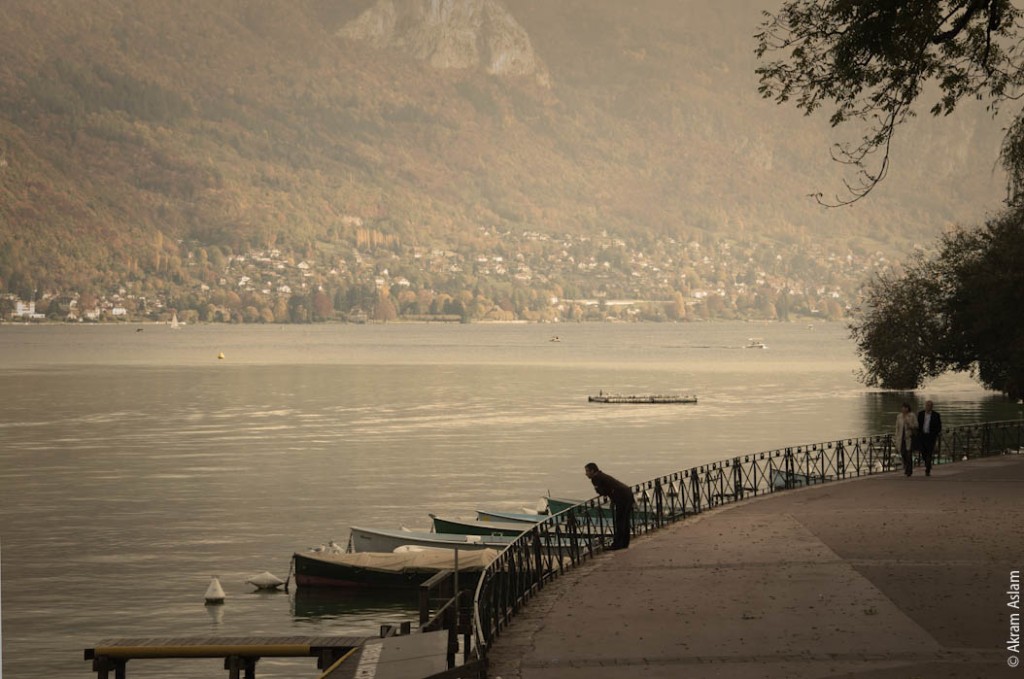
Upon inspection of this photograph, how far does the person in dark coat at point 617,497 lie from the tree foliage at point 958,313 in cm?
2860

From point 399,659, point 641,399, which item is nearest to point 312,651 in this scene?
point 399,659

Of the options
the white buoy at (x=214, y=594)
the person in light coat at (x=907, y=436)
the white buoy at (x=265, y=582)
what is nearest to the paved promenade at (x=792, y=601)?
the person in light coat at (x=907, y=436)

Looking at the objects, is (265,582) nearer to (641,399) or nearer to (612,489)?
(612,489)

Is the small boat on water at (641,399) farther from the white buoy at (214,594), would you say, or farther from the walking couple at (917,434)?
the white buoy at (214,594)

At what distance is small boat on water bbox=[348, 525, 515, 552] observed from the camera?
35688 mm

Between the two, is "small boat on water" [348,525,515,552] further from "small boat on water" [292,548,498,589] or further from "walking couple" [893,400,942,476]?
"walking couple" [893,400,942,476]

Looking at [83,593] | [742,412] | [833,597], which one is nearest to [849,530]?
[833,597]

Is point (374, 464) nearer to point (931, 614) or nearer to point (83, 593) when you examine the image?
point (83, 593)

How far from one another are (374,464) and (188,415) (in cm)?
4173

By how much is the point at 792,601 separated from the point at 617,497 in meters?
5.47

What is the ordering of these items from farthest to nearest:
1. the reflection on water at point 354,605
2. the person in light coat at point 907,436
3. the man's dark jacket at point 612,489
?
the person in light coat at point 907,436, the reflection on water at point 354,605, the man's dark jacket at point 612,489

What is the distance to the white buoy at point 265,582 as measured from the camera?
36250 mm

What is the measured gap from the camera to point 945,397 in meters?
120

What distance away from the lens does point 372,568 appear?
34.8 m
